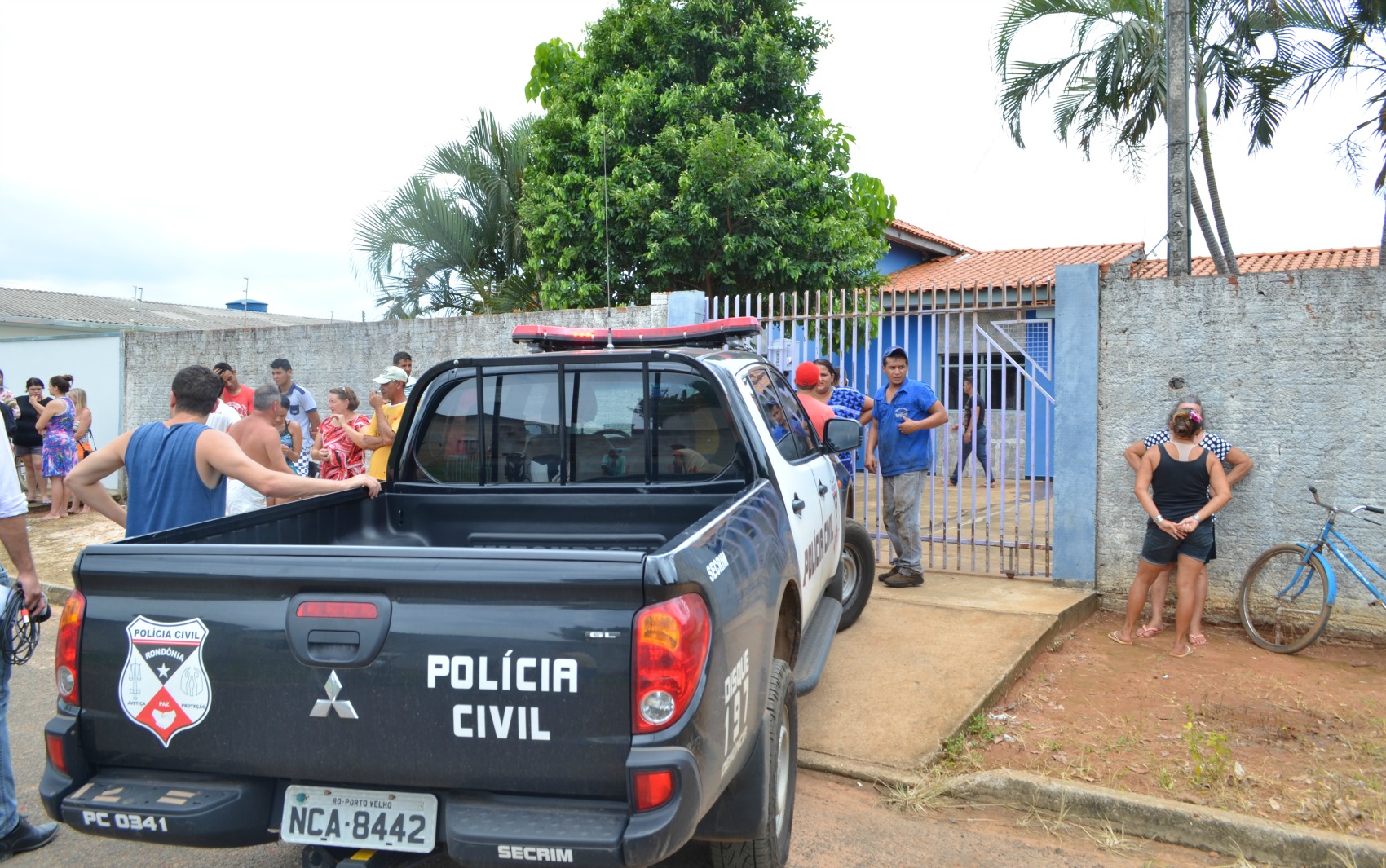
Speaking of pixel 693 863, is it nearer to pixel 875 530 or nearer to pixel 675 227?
pixel 875 530

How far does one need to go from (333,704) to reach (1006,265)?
17698 mm

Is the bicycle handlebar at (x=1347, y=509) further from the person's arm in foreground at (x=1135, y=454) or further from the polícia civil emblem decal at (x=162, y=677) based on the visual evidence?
the polícia civil emblem decal at (x=162, y=677)

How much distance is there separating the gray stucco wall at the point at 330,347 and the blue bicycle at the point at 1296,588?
5312 millimetres

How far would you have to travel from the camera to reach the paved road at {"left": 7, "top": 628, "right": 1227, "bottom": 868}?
135 inches

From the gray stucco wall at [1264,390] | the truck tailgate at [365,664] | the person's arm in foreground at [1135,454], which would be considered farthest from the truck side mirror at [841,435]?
the truck tailgate at [365,664]

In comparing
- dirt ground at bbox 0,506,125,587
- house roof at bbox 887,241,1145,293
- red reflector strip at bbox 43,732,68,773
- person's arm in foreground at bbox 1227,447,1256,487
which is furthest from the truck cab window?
house roof at bbox 887,241,1145,293

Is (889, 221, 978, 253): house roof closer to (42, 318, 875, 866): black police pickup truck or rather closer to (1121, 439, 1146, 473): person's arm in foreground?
(1121, 439, 1146, 473): person's arm in foreground

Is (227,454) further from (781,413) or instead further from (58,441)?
(58,441)

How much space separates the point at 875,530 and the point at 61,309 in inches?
974

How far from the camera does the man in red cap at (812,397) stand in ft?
20.9

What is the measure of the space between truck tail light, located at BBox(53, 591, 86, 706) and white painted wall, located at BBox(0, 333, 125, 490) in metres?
13.1

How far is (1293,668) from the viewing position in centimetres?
550

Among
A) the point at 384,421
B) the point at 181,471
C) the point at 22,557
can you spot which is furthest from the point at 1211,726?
the point at 384,421

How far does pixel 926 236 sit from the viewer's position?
20.6 metres
